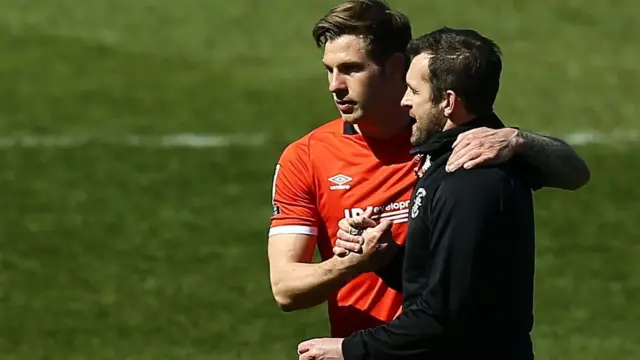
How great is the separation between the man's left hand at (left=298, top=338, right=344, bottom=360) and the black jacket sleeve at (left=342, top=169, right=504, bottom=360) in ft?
1.05

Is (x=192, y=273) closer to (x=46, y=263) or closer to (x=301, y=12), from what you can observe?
(x=46, y=263)

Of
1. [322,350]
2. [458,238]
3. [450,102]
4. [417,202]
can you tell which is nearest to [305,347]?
[322,350]

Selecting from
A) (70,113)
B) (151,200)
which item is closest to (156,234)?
(151,200)

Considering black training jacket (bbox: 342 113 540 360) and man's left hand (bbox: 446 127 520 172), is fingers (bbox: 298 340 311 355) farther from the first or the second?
man's left hand (bbox: 446 127 520 172)

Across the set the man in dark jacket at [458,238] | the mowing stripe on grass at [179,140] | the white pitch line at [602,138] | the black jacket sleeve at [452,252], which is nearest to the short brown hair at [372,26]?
the man in dark jacket at [458,238]

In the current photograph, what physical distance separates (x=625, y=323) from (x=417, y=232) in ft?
24.3

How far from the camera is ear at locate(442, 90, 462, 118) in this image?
5352 millimetres

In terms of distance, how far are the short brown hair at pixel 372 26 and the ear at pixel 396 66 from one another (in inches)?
0.8

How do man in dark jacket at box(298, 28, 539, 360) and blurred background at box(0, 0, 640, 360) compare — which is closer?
man in dark jacket at box(298, 28, 539, 360)

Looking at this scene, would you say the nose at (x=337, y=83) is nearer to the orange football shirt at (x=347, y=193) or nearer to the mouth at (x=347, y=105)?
the mouth at (x=347, y=105)

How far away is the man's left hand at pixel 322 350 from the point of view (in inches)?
218

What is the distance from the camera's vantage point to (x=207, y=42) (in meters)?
20.7

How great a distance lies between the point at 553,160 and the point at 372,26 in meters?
1.11

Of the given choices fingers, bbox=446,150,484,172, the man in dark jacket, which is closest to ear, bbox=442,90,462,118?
the man in dark jacket
